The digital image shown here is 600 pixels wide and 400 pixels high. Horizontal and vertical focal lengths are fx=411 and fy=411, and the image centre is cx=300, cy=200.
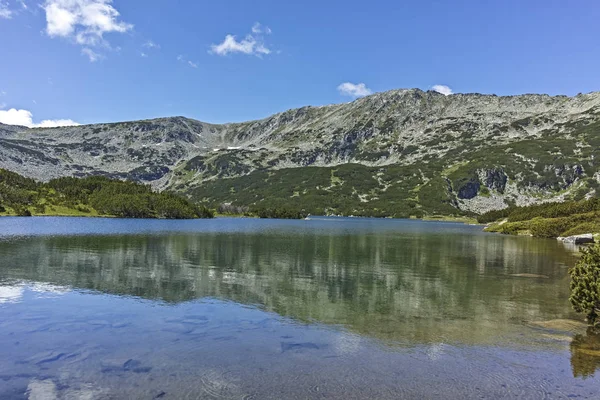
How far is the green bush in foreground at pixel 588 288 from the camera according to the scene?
909 inches

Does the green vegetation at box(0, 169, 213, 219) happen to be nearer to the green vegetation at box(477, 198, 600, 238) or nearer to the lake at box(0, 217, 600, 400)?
the lake at box(0, 217, 600, 400)

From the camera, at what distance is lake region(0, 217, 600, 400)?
46.2 ft

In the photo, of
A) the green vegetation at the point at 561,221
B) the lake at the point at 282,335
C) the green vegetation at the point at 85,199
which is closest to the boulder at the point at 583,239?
the green vegetation at the point at 561,221

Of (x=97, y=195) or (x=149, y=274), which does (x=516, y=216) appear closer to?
(x=149, y=274)

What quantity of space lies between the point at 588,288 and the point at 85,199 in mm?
180531

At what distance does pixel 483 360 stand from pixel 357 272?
25.2m

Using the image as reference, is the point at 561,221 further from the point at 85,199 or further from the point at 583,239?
the point at 85,199

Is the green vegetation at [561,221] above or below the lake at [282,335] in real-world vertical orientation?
above

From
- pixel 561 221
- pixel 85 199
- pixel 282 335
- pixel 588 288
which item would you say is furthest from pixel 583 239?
pixel 85 199

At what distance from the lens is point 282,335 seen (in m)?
20.0

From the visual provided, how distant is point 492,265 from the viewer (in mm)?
51125

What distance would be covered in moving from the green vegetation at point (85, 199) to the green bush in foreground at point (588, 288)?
157565 mm

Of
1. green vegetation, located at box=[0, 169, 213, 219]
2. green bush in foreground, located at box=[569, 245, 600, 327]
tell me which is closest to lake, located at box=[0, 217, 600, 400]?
green bush in foreground, located at box=[569, 245, 600, 327]

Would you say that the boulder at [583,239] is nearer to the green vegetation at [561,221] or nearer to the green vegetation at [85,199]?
the green vegetation at [561,221]
